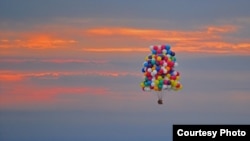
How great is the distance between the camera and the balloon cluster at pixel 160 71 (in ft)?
63.0

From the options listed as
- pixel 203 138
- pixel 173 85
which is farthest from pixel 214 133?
pixel 173 85

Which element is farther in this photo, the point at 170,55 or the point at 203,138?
the point at 170,55

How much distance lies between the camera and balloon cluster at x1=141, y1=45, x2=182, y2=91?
1919cm

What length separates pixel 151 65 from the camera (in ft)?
63.9

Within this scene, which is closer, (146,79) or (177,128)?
(177,128)

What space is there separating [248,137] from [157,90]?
3.51 m

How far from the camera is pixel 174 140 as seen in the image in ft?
55.6

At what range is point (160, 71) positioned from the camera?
64.4ft

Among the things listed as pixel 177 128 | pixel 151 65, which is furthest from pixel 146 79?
pixel 177 128

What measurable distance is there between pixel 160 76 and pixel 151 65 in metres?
0.46

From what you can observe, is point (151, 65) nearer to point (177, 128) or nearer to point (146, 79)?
point (146, 79)

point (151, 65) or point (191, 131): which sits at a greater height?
point (151, 65)

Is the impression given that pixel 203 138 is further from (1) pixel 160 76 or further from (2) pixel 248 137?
(1) pixel 160 76

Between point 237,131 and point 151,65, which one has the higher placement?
point 151,65
